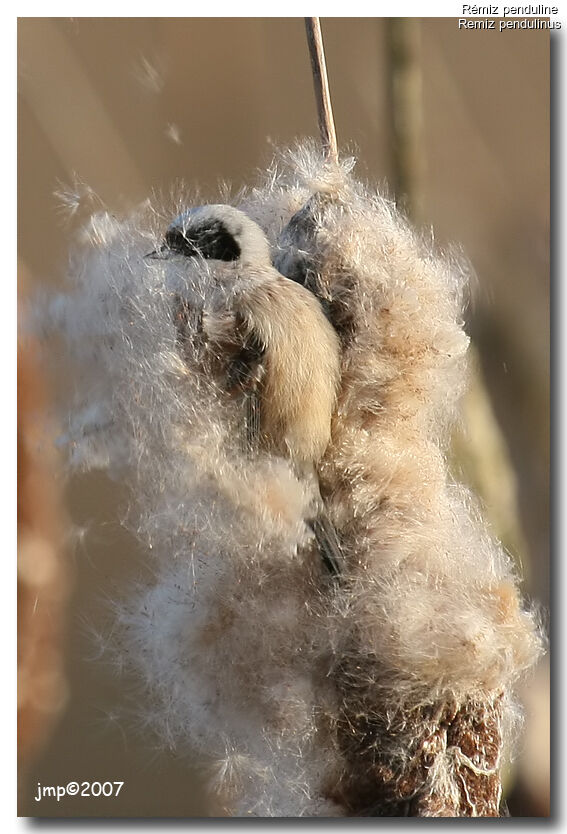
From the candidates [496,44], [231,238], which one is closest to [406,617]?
[231,238]

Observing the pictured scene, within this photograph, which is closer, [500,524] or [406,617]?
[406,617]

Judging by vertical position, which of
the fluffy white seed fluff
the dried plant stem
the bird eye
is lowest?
the fluffy white seed fluff

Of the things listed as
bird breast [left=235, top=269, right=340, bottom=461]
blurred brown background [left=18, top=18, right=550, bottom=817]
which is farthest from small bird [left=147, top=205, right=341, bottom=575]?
blurred brown background [left=18, top=18, right=550, bottom=817]

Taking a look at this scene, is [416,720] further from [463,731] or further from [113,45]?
[113,45]

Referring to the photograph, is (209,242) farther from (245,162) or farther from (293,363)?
(245,162)

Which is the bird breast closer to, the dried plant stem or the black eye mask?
the black eye mask

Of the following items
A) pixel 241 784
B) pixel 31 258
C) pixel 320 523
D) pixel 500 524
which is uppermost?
pixel 31 258
